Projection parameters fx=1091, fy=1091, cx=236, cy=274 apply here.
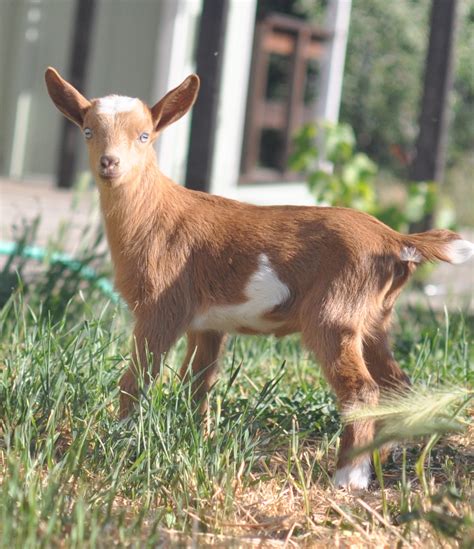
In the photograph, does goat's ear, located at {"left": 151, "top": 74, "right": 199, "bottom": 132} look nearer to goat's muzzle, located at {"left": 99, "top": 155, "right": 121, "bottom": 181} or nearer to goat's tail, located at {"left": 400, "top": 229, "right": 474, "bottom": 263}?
goat's muzzle, located at {"left": 99, "top": 155, "right": 121, "bottom": 181}

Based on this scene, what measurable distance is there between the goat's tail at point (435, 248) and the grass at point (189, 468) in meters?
0.50

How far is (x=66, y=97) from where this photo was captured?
167 inches

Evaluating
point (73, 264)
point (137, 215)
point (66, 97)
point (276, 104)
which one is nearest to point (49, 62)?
point (276, 104)

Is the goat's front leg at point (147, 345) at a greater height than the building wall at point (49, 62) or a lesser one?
lesser

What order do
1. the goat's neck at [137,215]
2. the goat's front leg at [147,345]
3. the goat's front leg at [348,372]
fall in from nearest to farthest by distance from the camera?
the goat's front leg at [348,372] → the goat's front leg at [147,345] → the goat's neck at [137,215]

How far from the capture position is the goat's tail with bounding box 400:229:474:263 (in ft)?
13.0

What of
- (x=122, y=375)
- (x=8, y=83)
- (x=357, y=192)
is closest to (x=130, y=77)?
(x=8, y=83)

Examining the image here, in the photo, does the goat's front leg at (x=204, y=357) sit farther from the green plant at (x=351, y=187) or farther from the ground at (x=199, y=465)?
the green plant at (x=351, y=187)

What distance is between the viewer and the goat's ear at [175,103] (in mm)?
4176

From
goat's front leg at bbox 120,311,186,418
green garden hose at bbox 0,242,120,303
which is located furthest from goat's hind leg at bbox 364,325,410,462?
green garden hose at bbox 0,242,120,303

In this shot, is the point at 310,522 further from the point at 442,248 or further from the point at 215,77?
the point at 215,77

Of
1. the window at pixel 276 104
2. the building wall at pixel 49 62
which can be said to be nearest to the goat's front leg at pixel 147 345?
the building wall at pixel 49 62

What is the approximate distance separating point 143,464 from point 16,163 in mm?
8779

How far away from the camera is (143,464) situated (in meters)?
3.68
